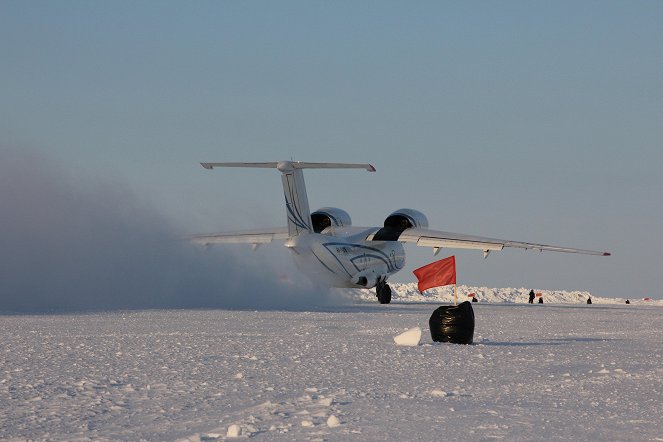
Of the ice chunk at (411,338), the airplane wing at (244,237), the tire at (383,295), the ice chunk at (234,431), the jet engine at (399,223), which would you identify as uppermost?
the jet engine at (399,223)

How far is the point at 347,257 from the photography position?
38125 mm

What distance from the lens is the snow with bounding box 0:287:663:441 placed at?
784 cm

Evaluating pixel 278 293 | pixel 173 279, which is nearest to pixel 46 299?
pixel 173 279

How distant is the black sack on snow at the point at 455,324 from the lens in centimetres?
1666

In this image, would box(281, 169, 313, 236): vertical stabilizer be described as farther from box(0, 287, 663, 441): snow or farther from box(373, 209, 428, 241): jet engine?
box(0, 287, 663, 441): snow

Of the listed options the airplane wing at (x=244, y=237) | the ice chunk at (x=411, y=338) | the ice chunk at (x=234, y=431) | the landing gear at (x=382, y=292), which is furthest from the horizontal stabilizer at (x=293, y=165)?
the ice chunk at (x=234, y=431)

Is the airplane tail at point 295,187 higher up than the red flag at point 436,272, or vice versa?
the airplane tail at point 295,187

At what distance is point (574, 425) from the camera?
8156mm

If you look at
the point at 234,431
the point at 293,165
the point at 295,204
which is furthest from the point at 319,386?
the point at 293,165

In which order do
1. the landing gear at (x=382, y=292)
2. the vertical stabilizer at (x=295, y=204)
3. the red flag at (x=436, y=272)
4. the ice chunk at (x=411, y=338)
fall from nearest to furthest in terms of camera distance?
the ice chunk at (x=411, y=338) < the red flag at (x=436, y=272) < the vertical stabilizer at (x=295, y=204) < the landing gear at (x=382, y=292)

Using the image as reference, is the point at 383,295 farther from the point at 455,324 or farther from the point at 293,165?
the point at 455,324

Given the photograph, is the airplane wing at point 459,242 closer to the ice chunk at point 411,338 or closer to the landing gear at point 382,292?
the landing gear at point 382,292

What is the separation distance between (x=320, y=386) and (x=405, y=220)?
3047cm

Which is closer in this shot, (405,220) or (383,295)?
(405,220)
